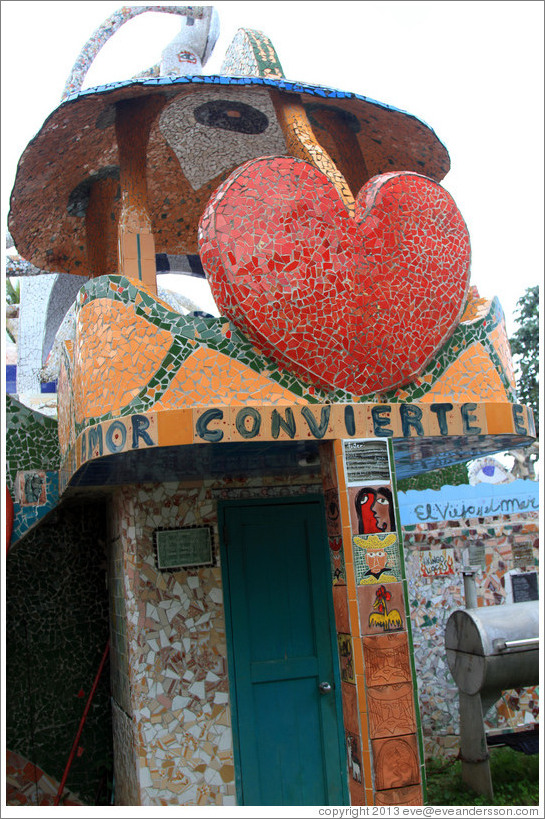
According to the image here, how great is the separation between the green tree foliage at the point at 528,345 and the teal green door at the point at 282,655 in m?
9.12

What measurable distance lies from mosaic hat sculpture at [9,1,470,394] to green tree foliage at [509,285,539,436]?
8.31m

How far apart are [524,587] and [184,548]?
4.06 metres

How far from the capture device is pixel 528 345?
14422mm

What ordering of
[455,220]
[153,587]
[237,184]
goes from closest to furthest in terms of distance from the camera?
[237,184]
[455,220]
[153,587]

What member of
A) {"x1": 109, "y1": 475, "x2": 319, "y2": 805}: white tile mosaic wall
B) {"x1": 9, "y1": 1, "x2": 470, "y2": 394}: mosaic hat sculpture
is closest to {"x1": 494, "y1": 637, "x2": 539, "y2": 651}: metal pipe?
{"x1": 109, "y1": 475, "x2": 319, "y2": 805}: white tile mosaic wall

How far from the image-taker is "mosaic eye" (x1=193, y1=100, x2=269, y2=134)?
6.20m

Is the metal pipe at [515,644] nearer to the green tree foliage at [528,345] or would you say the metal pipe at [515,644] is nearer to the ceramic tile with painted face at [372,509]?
the ceramic tile with painted face at [372,509]

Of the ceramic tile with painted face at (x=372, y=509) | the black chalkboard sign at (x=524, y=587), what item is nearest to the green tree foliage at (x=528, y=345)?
the black chalkboard sign at (x=524, y=587)

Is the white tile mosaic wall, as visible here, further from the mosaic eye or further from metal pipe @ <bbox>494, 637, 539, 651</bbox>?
the mosaic eye

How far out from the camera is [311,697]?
580cm

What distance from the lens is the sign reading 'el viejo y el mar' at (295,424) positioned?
420cm

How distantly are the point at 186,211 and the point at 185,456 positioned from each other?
372 cm

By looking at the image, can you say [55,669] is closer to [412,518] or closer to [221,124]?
[412,518]

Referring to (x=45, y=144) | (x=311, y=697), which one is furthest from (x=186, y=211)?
(x=311, y=697)
